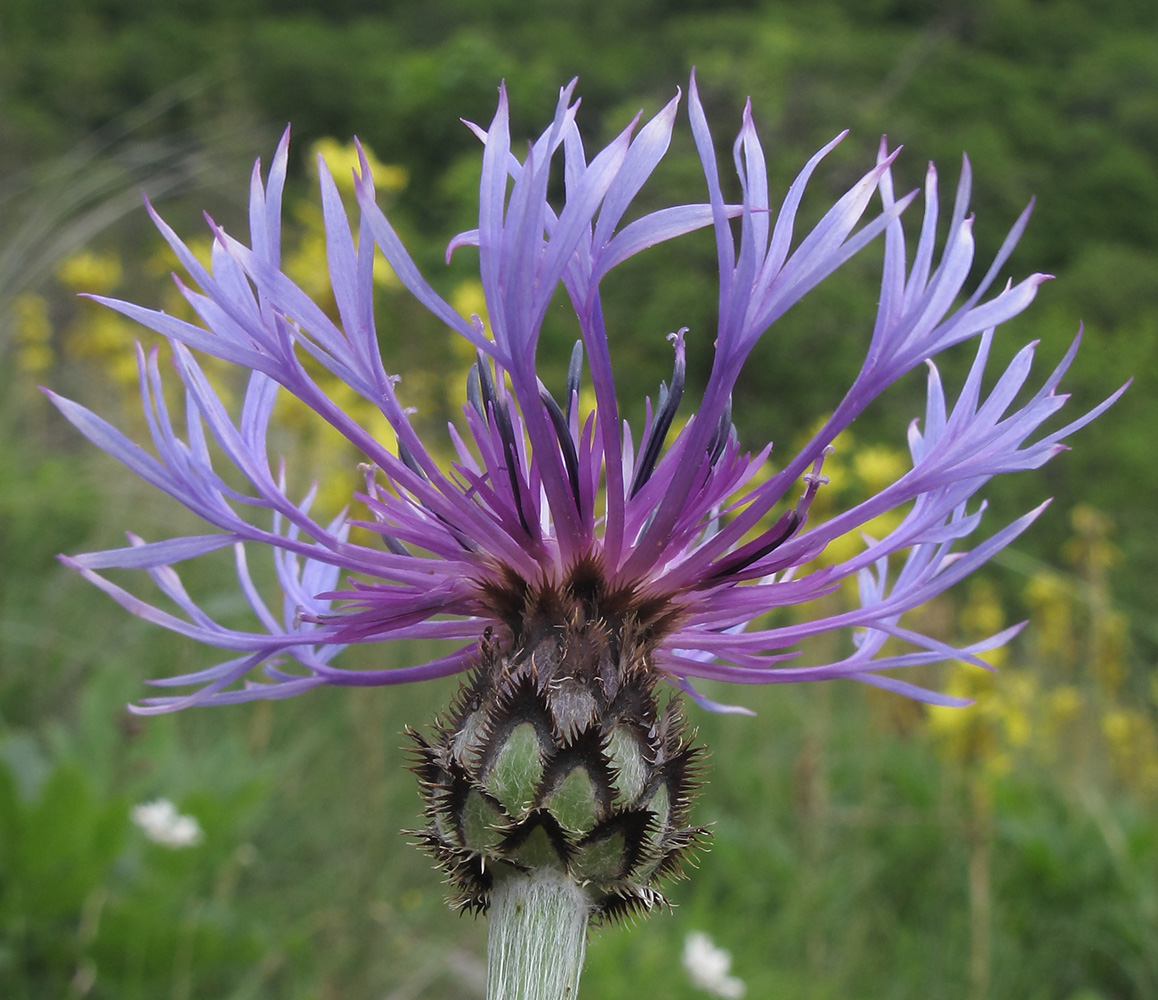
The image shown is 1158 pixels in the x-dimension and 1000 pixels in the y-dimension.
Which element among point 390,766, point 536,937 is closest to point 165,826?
point 536,937

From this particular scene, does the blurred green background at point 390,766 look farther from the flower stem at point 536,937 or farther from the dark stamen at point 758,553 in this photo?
the dark stamen at point 758,553

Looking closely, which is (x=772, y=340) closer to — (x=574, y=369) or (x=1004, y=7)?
(x=574, y=369)

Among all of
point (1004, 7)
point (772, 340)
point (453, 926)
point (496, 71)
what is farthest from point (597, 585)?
point (1004, 7)

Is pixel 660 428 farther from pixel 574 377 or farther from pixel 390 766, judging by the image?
pixel 390 766

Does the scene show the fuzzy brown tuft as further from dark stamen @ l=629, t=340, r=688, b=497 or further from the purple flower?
dark stamen @ l=629, t=340, r=688, b=497

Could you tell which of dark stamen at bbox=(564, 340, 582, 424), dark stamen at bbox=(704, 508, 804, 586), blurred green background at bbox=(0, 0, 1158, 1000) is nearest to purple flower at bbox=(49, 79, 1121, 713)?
dark stamen at bbox=(704, 508, 804, 586)
